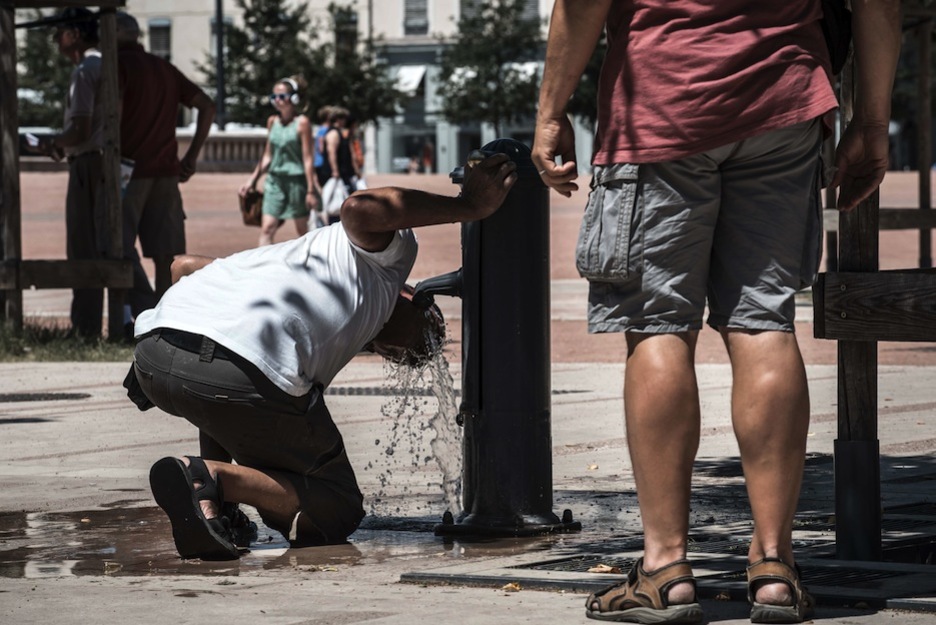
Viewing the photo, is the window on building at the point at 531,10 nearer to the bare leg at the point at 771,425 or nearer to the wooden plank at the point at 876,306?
the wooden plank at the point at 876,306

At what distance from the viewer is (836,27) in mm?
4090

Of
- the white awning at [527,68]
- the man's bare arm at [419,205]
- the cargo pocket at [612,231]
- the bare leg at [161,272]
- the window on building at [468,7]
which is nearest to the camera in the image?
the cargo pocket at [612,231]

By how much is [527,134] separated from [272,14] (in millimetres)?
17808

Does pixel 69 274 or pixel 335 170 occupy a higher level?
pixel 335 170

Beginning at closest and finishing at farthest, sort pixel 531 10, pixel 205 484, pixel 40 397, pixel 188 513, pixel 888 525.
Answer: pixel 188 513, pixel 205 484, pixel 888 525, pixel 40 397, pixel 531 10

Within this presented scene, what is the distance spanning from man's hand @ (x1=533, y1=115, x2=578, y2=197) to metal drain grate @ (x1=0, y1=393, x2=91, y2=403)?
567 cm

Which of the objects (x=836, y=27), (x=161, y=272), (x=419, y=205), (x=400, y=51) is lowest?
(x=161, y=272)

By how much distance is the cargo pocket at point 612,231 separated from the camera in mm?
3846

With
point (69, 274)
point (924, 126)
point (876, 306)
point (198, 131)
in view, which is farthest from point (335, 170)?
point (876, 306)

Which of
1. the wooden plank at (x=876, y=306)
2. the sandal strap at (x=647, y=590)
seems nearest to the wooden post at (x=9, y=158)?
the wooden plank at (x=876, y=306)

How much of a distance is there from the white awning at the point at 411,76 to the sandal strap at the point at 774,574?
235 feet

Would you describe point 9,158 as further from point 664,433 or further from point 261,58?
point 261,58

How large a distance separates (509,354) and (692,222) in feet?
5.01

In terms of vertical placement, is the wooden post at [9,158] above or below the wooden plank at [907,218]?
above
